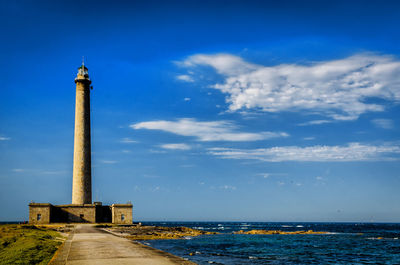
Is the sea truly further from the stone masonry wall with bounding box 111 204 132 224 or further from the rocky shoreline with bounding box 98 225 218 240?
the stone masonry wall with bounding box 111 204 132 224

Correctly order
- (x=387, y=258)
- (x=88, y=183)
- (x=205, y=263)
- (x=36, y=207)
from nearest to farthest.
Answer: (x=205, y=263)
(x=387, y=258)
(x=36, y=207)
(x=88, y=183)

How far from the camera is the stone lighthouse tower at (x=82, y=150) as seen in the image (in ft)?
181

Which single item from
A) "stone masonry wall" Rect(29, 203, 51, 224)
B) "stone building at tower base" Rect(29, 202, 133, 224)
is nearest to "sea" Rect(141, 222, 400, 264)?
"stone building at tower base" Rect(29, 202, 133, 224)

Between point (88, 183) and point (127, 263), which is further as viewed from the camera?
point (88, 183)

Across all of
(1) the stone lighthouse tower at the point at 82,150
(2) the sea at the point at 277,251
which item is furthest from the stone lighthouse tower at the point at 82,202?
(2) the sea at the point at 277,251

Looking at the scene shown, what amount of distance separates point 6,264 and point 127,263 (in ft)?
15.7

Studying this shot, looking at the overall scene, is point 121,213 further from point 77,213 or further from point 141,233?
point 141,233

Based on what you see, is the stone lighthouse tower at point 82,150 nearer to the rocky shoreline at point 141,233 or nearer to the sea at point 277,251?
the rocky shoreline at point 141,233

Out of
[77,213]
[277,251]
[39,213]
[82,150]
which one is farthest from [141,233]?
[82,150]

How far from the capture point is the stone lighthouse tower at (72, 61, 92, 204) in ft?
181

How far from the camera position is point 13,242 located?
23297 mm

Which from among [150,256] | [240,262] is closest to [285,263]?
[240,262]

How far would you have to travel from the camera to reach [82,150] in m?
56.0

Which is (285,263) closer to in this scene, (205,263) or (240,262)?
(240,262)
